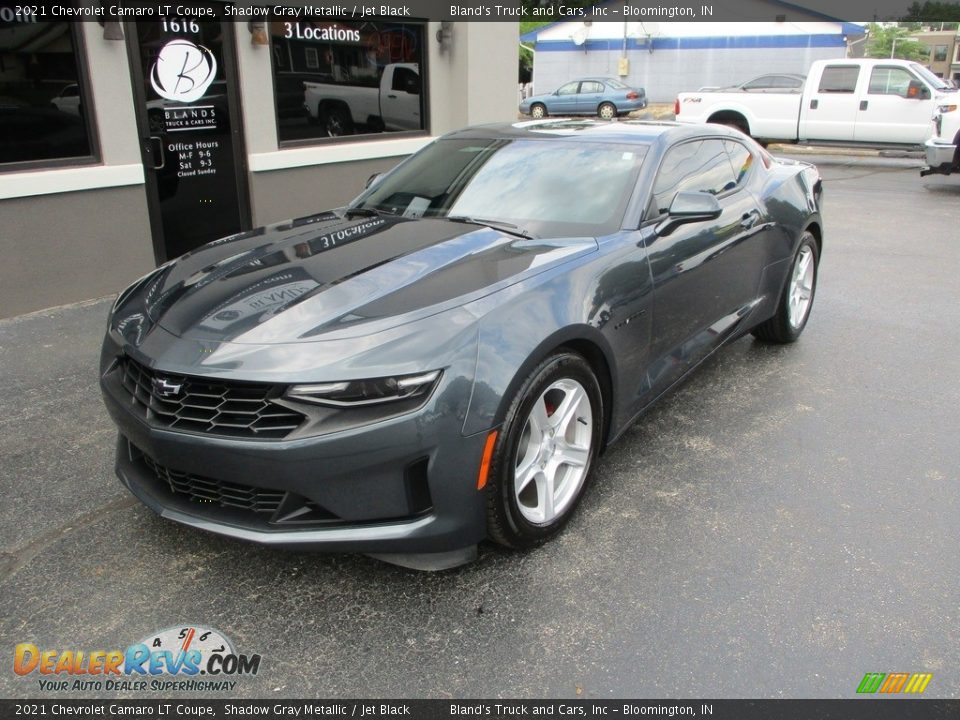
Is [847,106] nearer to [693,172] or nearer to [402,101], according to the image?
[402,101]

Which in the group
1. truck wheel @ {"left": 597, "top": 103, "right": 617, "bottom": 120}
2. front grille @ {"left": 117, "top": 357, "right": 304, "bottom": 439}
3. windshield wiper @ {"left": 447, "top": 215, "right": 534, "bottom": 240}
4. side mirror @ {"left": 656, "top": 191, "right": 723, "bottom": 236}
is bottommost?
truck wheel @ {"left": 597, "top": 103, "right": 617, "bottom": 120}

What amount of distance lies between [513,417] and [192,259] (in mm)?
1772

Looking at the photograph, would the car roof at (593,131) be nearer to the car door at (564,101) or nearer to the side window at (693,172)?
the side window at (693,172)

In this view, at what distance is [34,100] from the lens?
5871 millimetres

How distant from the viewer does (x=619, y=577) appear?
290cm

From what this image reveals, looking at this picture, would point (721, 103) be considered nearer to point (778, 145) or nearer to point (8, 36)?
point (778, 145)

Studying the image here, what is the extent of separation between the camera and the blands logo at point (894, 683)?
2.38 meters

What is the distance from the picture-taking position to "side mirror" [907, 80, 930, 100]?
15.2 m

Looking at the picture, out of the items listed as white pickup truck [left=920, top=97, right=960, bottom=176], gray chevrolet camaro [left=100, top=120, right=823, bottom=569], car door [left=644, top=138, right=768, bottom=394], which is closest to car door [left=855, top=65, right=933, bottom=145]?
white pickup truck [left=920, top=97, right=960, bottom=176]

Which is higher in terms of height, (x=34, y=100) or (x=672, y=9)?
(x=672, y=9)

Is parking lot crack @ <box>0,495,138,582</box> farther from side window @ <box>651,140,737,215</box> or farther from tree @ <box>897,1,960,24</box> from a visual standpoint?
tree @ <box>897,1,960,24</box>

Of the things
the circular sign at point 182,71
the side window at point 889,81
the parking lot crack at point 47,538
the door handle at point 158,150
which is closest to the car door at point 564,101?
the side window at point 889,81

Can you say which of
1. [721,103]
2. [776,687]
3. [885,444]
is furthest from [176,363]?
[721,103]

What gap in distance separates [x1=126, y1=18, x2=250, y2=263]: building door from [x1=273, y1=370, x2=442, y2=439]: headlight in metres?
4.91
